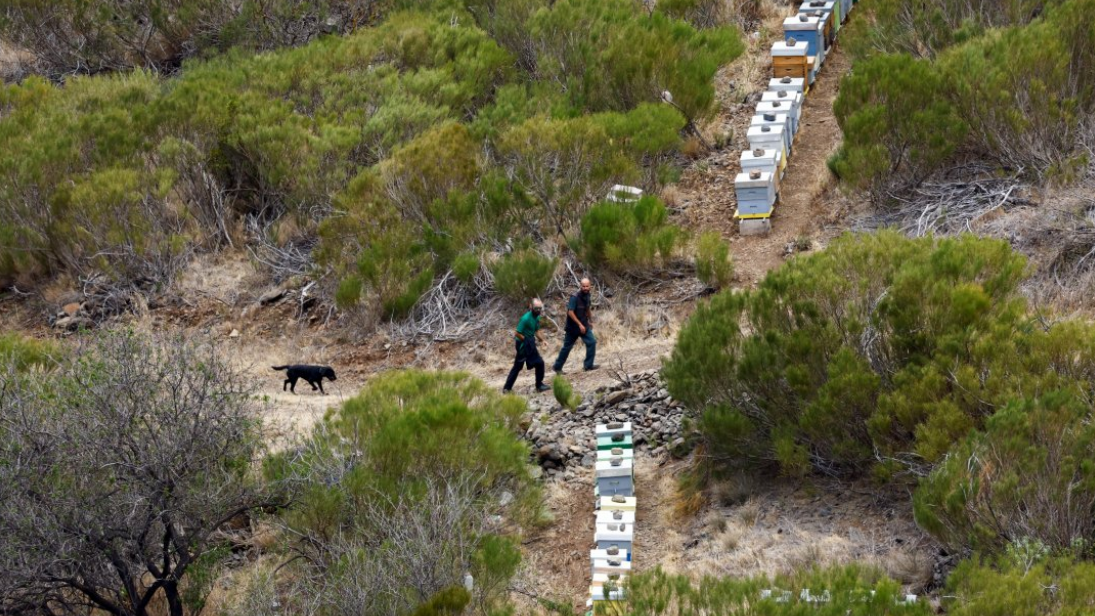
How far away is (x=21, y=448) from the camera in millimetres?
11719

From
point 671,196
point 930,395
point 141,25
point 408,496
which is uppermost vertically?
point 930,395

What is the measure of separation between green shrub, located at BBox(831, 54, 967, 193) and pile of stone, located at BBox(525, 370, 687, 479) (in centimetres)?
436

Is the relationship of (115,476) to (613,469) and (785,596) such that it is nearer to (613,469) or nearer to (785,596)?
(613,469)

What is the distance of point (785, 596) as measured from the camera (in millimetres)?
9414

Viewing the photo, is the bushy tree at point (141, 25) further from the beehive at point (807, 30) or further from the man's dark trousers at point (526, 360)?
the man's dark trousers at point (526, 360)

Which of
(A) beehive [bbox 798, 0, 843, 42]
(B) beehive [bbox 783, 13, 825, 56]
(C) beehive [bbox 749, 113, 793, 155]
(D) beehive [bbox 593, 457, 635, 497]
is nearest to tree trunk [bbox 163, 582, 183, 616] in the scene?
(D) beehive [bbox 593, 457, 635, 497]

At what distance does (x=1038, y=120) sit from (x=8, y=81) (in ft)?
66.6

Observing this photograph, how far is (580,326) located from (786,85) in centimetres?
667

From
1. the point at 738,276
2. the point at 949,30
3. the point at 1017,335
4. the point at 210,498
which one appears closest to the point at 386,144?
the point at 738,276

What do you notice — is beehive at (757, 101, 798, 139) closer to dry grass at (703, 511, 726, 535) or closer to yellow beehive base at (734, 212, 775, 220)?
yellow beehive base at (734, 212, 775, 220)

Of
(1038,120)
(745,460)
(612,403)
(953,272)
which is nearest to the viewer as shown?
(953,272)

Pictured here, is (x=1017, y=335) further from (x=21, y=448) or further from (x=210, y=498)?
(x=21, y=448)

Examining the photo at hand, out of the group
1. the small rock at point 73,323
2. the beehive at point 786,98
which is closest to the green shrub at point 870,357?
the beehive at point 786,98

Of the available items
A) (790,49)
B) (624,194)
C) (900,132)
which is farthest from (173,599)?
(790,49)
